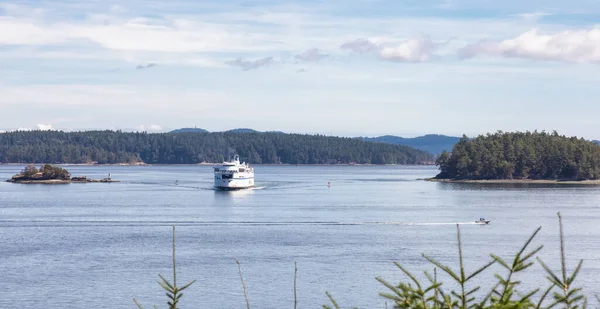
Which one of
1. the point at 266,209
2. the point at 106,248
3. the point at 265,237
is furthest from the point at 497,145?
the point at 106,248

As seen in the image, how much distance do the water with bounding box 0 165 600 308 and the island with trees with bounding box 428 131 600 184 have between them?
39556mm

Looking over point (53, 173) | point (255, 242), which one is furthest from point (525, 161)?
point (255, 242)

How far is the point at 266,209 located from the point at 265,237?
26.3 metres

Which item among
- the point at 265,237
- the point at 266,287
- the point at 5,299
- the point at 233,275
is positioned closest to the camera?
the point at 5,299

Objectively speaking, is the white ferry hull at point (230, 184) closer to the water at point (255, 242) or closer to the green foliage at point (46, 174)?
the water at point (255, 242)

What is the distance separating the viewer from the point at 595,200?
345 feet

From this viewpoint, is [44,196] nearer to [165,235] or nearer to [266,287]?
[165,235]

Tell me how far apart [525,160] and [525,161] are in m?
0.22

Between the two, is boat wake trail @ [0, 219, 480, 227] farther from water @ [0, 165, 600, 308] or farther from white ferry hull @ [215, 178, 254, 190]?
white ferry hull @ [215, 178, 254, 190]

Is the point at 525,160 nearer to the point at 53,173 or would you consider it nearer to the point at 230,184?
the point at 230,184

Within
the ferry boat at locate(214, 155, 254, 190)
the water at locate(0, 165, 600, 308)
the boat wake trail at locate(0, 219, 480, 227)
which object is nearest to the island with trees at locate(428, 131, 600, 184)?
the water at locate(0, 165, 600, 308)

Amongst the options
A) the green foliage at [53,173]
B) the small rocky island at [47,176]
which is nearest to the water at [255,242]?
the green foliage at [53,173]

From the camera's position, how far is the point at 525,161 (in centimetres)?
15325

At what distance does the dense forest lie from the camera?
14875 centimetres
